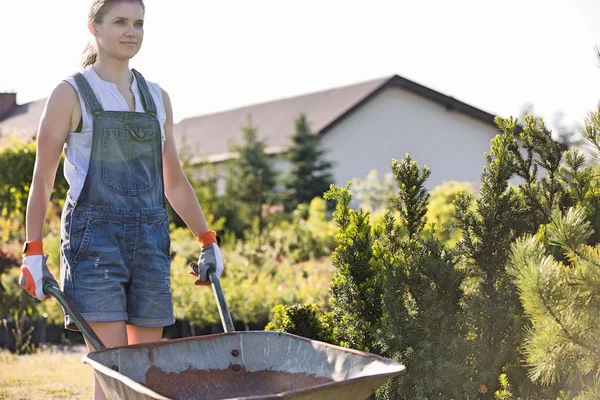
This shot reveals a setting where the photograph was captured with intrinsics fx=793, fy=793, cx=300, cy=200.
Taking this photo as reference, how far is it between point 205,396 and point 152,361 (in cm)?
23

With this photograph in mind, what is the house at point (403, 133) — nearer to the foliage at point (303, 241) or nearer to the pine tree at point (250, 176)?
the pine tree at point (250, 176)

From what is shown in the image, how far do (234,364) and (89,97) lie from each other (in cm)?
113

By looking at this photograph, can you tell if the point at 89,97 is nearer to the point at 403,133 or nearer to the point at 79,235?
the point at 79,235

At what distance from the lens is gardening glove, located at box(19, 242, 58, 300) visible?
2770 mm

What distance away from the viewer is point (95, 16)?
307 centimetres

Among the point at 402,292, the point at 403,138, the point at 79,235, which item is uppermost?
the point at 403,138

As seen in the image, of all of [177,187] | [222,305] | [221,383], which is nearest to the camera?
[221,383]

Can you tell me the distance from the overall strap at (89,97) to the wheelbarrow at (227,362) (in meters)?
0.68

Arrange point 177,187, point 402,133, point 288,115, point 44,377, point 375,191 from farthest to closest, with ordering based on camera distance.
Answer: point 288,115 → point 402,133 → point 375,191 → point 44,377 → point 177,187

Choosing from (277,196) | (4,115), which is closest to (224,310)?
(277,196)

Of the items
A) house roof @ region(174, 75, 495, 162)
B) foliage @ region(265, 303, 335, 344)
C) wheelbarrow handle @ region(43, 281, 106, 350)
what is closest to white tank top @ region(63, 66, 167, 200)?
wheelbarrow handle @ region(43, 281, 106, 350)

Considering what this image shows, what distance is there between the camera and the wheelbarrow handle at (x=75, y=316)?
101 inches

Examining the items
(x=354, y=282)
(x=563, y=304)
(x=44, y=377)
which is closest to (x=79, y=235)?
(x=354, y=282)

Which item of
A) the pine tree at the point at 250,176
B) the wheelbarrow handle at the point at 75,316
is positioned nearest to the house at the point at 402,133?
the pine tree at the point at 250,176
